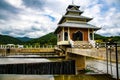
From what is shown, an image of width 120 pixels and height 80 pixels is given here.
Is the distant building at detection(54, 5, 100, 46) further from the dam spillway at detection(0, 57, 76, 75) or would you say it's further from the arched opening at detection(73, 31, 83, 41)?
the dam spillway at detection(0, 57, 76, 75)

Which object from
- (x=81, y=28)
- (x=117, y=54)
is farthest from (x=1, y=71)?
(x=81, y=28)

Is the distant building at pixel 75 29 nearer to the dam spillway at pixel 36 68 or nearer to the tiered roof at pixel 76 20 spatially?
the tiered roof at pixel 76 20

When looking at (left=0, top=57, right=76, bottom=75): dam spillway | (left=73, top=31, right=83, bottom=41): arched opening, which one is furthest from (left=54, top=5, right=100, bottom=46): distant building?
(left=0, top=57, right=76, bottom=75): dam spillway

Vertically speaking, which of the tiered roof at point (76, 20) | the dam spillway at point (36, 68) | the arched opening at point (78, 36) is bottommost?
the dam spillway at point (36, 68)

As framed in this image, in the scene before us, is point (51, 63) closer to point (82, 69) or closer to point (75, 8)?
point (82, 69)

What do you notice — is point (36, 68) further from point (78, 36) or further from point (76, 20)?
point (76, 20)

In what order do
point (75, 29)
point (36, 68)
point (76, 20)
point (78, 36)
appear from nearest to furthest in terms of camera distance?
1. point (36, 68)
2. point (75, 29)
3. point (78, 36)
4. point (76, 20)

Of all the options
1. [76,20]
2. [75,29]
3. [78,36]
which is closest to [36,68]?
[75,29]

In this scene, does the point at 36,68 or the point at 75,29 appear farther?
Result: the point at 75,29

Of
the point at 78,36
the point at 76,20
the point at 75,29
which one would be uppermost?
the point at 76,20

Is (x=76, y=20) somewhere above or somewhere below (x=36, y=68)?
above

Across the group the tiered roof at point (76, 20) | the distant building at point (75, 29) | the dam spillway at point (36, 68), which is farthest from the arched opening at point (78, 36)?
the dam spillway at point (36, 68)

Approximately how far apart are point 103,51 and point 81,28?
A: 1911 cm

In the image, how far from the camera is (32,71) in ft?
55.1
